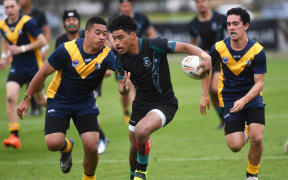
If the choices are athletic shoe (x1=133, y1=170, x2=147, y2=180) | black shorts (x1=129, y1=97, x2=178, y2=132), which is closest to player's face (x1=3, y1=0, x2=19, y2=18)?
black shorts (x1=129, y1=97, x2=178, y2=132)

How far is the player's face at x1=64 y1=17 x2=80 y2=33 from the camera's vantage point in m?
9.80

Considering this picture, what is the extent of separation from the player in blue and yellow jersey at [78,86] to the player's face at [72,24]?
242 centimetres

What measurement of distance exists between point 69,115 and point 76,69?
65 cm

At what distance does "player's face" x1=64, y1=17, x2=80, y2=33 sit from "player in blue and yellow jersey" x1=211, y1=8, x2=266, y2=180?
3.15 m

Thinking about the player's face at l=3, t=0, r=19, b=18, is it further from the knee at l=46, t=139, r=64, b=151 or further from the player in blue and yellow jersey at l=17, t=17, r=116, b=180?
the knee at l=46, t=139, r=64, b=151

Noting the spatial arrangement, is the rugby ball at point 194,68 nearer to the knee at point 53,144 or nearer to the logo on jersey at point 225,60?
the logo on jersey at point 225,60

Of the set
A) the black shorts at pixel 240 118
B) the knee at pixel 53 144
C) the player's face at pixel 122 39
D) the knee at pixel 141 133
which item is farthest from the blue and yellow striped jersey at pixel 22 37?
the black shorts at pixel 240 118

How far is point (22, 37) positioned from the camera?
417 inches

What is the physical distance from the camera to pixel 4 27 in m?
10.7

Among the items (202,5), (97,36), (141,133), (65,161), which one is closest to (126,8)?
(202,5)

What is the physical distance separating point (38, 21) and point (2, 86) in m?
7.41

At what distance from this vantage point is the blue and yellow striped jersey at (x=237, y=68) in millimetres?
7293

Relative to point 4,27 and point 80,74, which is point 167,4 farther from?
point 80,74

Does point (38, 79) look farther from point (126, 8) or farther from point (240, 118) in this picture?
point (126, 8)
